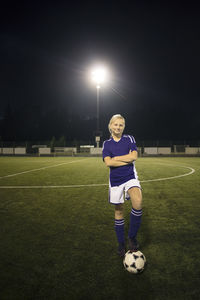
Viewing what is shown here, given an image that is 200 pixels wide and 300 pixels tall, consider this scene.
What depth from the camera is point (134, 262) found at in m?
2.76

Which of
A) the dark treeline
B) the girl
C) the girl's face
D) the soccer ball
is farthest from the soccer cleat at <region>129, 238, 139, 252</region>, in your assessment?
the dark treeline

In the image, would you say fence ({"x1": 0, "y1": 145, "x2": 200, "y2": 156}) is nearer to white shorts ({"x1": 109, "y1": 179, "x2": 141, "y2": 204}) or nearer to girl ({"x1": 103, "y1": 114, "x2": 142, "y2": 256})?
girl ({"x1": 103, "y1": 114, "x2": 142, "y2": 256})

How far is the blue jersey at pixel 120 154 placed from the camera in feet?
11.1

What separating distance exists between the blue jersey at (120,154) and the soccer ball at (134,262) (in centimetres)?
96

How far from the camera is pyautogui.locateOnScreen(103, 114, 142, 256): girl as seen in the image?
319cm

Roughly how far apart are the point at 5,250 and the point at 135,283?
6.23ft

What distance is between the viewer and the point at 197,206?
18.4 ft

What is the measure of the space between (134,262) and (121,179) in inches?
42.8

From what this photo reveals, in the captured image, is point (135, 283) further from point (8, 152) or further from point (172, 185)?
point (8, 152)

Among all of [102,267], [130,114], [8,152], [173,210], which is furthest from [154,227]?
[130,114]

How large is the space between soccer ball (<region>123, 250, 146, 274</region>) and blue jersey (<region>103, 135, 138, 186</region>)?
0.96 m

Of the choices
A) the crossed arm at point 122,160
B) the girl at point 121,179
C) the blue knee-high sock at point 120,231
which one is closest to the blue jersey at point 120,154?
the girl at point 121,179

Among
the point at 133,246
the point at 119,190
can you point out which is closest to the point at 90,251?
the point at 133,246

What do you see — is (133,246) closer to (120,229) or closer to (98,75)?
(120,229)
